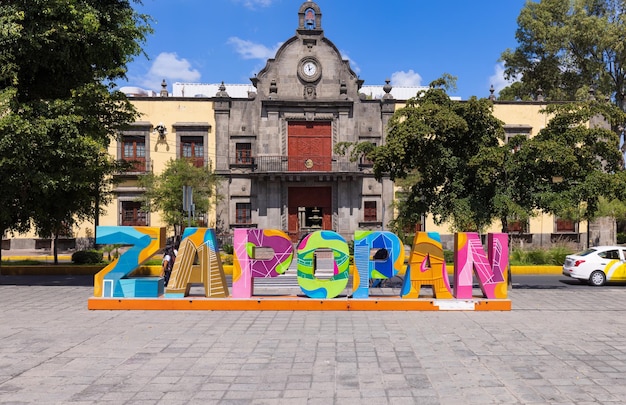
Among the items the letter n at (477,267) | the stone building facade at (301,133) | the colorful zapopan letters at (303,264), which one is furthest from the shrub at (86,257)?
the letter n at (477,267)

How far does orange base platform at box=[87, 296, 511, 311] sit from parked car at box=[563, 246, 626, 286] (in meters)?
7.15

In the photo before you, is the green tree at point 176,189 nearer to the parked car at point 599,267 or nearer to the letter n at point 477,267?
the letter n at point 477,267

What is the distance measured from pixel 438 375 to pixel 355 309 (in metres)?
4.65

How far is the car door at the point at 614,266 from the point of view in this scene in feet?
53.5

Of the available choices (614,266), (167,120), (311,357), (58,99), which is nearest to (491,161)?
(614,266)

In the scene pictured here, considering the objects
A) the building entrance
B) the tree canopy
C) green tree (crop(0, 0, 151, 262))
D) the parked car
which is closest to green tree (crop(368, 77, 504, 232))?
the tree canopy

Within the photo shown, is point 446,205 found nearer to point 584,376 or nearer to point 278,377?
point 584,376

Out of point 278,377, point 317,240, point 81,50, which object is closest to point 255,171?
point 81,50

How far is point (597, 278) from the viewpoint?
16.4 m

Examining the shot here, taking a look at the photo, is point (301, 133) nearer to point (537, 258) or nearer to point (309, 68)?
point (309, 68)

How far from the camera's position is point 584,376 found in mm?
6457

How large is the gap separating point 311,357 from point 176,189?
1920cm

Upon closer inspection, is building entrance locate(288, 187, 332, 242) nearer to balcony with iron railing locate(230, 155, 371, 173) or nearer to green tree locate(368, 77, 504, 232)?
balcony with iron railing locate(230, 155, 371, 173)

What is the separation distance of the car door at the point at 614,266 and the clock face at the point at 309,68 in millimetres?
19255
